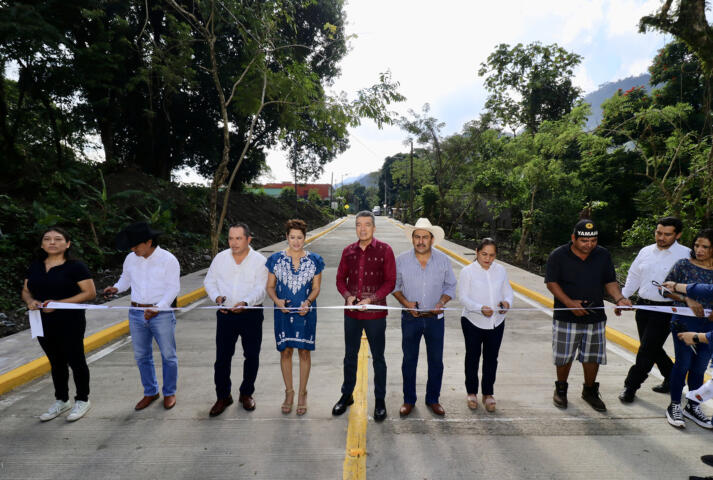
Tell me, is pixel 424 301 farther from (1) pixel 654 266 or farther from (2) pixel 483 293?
(1) pixel 654 266

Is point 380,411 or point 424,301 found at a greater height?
point 424,301

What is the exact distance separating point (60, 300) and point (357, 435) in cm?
282

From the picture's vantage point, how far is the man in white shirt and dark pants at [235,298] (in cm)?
369

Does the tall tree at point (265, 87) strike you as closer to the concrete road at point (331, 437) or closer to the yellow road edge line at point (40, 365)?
the yellow road edge line at point (40, 365)

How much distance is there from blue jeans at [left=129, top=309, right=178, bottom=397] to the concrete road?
241mm

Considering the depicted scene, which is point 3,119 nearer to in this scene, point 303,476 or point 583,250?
point 303,476

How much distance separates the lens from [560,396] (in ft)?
12.7

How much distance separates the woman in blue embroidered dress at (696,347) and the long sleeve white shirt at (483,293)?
1.46m

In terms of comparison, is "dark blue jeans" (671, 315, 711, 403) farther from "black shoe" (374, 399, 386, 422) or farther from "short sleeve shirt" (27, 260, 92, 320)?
"short sleeve shirt" (27, 260, 92, 320)

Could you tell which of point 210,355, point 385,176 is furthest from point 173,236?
point 385,176

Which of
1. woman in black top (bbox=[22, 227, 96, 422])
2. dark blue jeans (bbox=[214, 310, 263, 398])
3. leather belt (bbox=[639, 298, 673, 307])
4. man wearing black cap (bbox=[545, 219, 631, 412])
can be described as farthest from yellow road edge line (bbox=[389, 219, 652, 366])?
woman in black top (bbox=[22, 227, 96, 422])

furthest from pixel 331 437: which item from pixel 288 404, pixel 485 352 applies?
pixel 485 352

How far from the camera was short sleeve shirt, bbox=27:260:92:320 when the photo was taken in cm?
350

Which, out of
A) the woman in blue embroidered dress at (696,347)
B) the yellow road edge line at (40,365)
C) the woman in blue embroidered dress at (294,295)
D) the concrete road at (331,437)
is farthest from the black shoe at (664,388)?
the yellow road edge line at (40,365)
